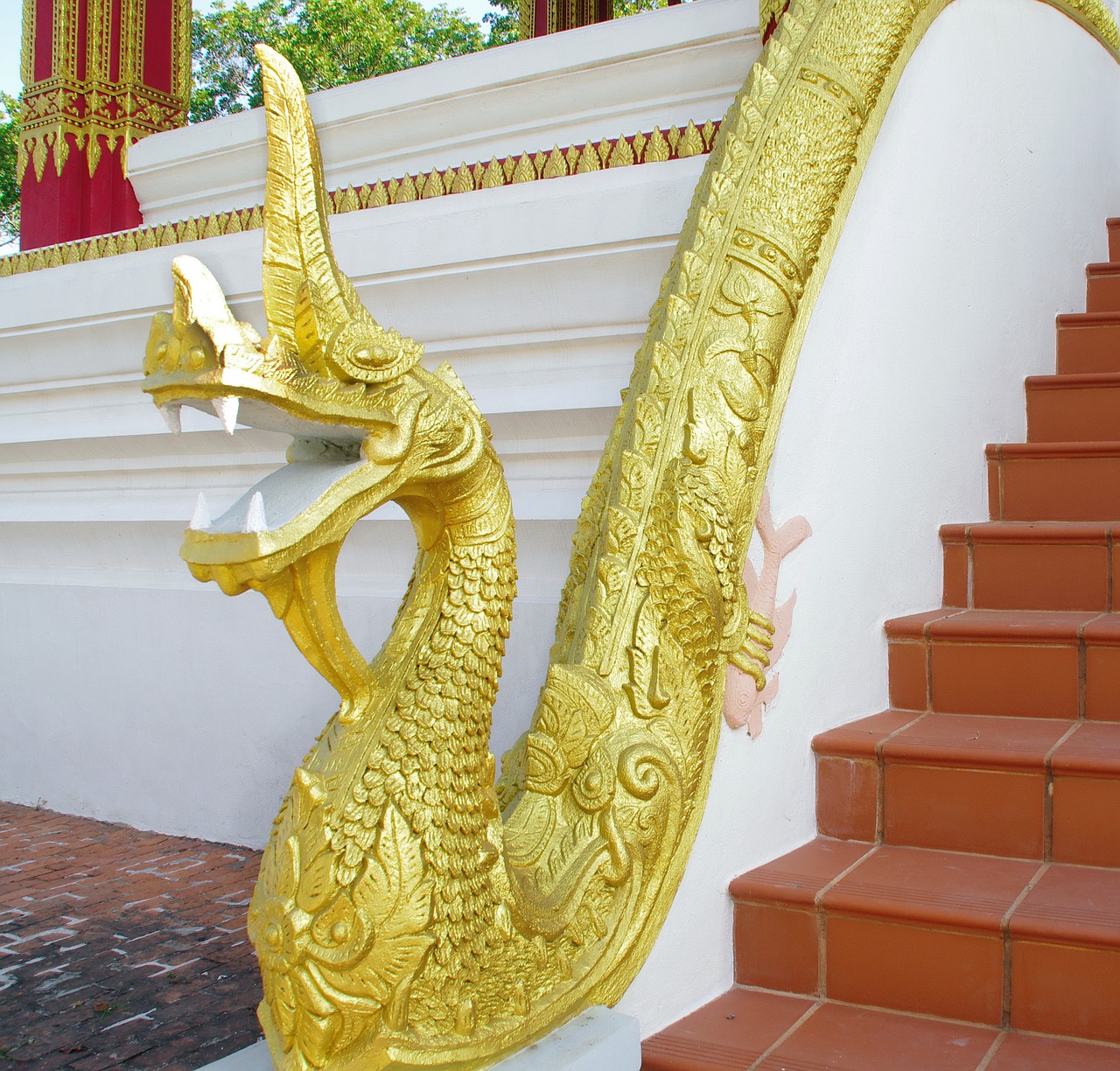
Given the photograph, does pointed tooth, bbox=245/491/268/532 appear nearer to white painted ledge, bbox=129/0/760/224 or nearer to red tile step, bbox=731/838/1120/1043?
red tile step, bbox=731/838/1120/1043

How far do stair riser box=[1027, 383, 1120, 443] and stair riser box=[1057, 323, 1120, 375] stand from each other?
0.88ft

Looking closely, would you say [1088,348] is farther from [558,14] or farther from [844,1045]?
[558,14]

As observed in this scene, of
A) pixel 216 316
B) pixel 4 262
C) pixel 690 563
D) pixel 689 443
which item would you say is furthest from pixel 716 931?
pixel 4 262

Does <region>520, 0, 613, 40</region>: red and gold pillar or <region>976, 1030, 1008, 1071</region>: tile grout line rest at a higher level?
<region>520, 0, 613, 40</region>: red and gold pillar

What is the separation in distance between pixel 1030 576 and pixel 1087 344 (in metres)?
1.03

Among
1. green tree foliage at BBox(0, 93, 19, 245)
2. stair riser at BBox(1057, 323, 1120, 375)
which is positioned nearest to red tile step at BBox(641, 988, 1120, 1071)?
stair riser at BBox(1057, 323, 1120, 375)

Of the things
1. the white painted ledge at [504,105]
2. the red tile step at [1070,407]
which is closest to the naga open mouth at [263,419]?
the white painted ledge at [504,105]

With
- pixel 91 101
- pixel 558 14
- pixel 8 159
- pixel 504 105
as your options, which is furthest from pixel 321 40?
pixel 504 105

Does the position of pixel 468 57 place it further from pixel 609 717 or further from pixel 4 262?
pixel 609 717

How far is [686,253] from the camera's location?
160 cm

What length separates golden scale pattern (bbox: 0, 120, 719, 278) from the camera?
2.27 m

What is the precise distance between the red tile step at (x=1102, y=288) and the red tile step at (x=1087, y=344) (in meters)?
0.26

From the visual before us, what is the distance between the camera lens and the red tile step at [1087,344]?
284cm

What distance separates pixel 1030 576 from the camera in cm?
212
